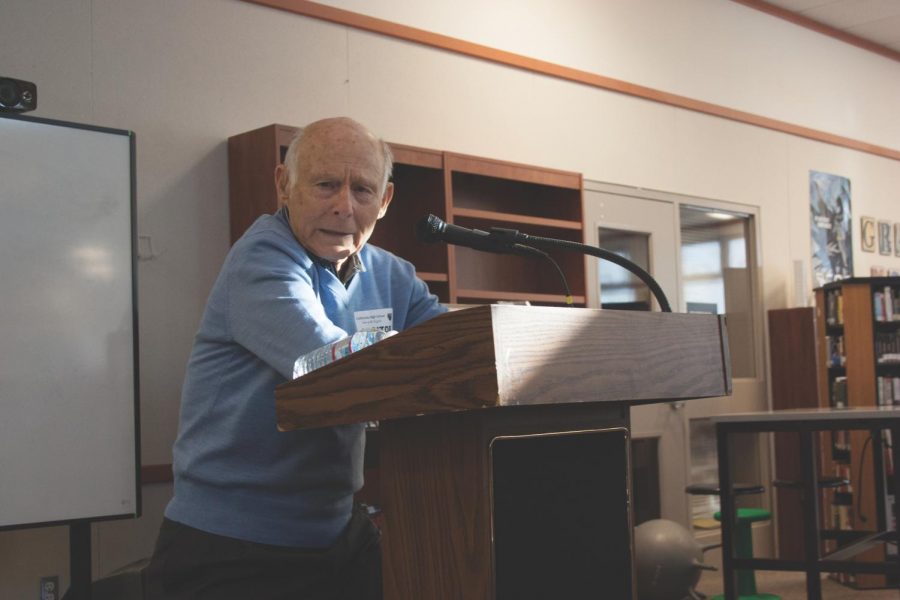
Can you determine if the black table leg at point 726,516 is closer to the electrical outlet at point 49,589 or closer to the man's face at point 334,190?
the electrical outlet at point 49,589

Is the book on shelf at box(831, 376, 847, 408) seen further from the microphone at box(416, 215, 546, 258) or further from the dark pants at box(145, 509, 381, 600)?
the dark pants at box(145, 509, 381, 600)

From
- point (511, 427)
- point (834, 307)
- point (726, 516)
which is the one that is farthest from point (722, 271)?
point (511, 427)

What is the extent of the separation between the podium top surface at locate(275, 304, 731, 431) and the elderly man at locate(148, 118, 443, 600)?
18 centimetres

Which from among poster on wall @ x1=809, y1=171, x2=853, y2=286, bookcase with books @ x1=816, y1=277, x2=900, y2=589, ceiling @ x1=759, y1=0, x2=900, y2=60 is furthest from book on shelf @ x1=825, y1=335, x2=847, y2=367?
ceiling @ x1=759, y1=0, x2=900, y2=60

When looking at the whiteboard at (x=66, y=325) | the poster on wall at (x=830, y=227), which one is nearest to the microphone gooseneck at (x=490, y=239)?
the whiteboard at (x=66, y=325)

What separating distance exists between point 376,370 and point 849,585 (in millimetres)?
5513

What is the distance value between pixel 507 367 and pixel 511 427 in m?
0.20

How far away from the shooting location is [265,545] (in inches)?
58.6

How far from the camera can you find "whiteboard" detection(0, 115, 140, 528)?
309 cm

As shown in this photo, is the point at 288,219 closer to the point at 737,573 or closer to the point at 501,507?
the point at 501,507

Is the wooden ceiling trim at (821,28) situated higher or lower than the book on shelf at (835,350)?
higher

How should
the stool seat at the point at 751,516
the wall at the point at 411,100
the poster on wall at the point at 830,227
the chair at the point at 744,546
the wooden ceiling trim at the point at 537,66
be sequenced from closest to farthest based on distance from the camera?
the wall at the point at 411,100 < the wooden ceiling trim at the point at 537,66 < the chair at the point at 744,546 < the stool seat at the point at 751,516 < the poster on wall at the point at 830,227

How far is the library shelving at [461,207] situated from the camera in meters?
3.90

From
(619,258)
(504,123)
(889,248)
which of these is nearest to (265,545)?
(619,258)
